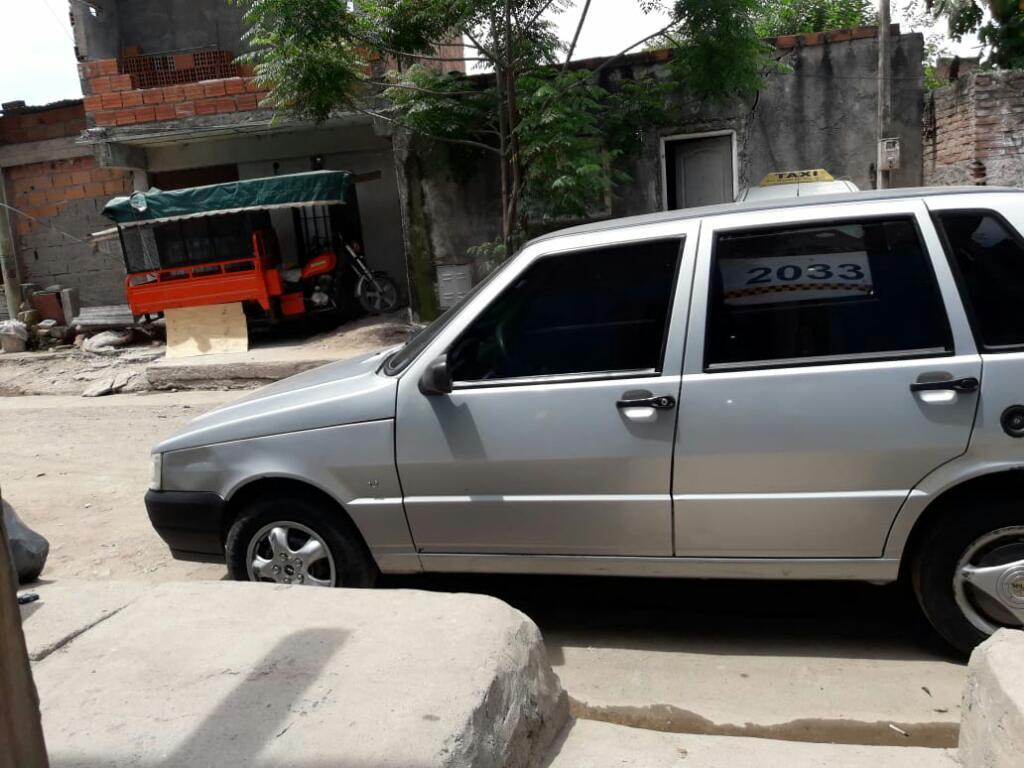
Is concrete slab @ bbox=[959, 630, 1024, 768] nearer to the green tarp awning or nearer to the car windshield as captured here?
the car windshield

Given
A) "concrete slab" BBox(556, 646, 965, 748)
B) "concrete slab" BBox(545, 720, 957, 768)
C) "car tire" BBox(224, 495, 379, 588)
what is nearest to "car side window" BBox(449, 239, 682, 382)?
"car tire" BBox(224, 495, 379, 588)

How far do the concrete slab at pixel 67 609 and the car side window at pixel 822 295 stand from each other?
2.61 metres

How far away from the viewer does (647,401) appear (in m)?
3.39

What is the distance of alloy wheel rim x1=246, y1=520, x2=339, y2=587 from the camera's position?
3891mm

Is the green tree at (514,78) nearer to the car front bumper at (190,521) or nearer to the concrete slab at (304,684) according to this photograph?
the car front bumper at (190,521)

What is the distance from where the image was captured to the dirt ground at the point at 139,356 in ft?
38.6

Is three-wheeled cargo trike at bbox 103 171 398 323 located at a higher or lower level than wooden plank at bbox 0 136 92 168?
lower

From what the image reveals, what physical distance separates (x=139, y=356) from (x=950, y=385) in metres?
12.2

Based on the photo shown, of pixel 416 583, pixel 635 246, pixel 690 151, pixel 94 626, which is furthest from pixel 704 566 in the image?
pixel 690 151

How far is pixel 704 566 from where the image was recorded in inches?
138

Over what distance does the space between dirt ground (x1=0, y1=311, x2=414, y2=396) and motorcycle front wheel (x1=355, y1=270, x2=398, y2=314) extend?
358 mm

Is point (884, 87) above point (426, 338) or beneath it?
above

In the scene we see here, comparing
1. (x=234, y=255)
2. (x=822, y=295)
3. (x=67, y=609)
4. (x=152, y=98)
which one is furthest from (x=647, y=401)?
(x=152, y=98)

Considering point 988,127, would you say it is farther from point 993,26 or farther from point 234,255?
point 234,255
